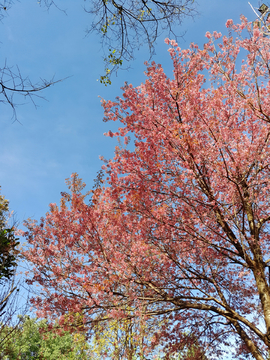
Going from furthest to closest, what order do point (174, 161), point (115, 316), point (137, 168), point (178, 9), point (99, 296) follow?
1. point (137, 168)
2. point (174, 161)
3. point (99, 296)
4. point (115, 316)
5. point (178, 9)

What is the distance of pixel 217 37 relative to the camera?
8219 millimetres

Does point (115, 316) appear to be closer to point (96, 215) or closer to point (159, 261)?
point (159, 261)

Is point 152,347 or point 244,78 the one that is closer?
point 244,78

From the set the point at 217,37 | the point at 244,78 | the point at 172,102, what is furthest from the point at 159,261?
the point at 217,37

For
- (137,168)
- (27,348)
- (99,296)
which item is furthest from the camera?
(27,348)

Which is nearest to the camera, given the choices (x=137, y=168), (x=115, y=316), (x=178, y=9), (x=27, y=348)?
(x=178, y=9)

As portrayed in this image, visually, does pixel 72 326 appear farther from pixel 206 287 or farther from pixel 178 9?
pixel 178 9

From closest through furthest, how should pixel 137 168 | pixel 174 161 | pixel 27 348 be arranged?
pixel 174 161 → pixel 137 168 → pixel 27 348

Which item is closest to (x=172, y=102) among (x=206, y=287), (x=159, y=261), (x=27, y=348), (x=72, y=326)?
(x=159, y=261)

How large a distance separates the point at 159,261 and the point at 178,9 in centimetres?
645

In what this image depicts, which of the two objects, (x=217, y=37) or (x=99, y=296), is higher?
(x=217, y=37)

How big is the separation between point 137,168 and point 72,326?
503 centimetres

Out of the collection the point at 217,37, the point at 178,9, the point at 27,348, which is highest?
the point at 217,37

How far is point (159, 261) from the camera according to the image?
788 centimetres
